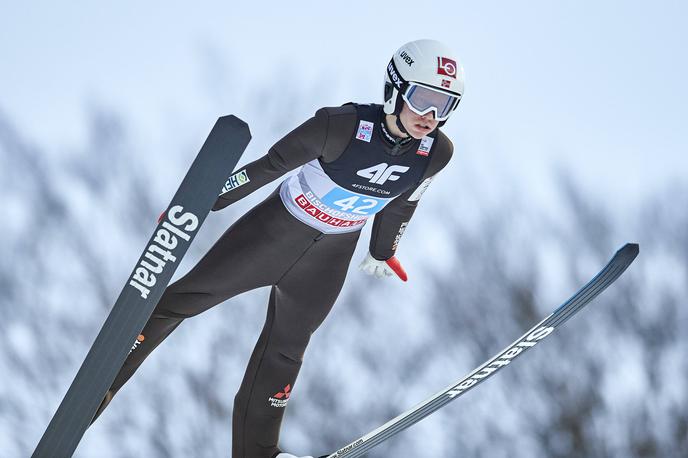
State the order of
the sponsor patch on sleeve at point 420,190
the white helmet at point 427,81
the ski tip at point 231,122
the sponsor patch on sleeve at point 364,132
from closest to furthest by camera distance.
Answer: the ski tip at point 231,122, the white helmet at point 427,81, the sponsor patch on sleeve at point 364,132, the sponsor patch on sleeve at point 420,190

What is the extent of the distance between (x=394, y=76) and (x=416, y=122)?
191 mm

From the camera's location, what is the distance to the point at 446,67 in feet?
10.5

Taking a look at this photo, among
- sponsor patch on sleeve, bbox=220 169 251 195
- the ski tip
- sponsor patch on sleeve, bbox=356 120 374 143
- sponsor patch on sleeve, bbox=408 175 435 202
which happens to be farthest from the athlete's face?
the ski tip

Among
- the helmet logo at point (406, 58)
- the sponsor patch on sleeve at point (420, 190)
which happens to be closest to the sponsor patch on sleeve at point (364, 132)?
the helmet logo at point (406, 58)

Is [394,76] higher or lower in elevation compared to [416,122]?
higher

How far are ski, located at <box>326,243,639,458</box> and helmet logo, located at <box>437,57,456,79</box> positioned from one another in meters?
1.07

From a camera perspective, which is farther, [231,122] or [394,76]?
[394,76]

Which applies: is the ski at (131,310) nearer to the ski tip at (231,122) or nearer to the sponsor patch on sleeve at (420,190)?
the ski tip at (231,122)

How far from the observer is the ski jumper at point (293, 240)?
329 cm

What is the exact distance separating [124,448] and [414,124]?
7779 millimetres

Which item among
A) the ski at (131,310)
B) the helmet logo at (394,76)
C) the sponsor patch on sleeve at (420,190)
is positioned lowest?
the ski at (131,310)

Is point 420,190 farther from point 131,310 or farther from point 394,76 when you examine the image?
point 131,310

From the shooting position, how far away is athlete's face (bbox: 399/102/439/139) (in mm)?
3230

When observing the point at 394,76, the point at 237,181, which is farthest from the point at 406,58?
the point at 237,181
